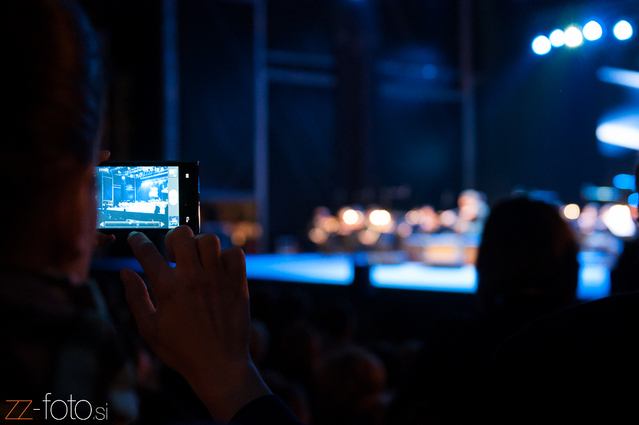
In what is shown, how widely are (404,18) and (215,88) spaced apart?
398 cm

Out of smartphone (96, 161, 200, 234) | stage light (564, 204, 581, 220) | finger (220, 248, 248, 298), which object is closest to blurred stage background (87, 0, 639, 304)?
stage light (564, 204, 581, 220)

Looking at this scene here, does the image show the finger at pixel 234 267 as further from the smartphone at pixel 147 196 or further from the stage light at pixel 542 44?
the stage light at pixel 542 44

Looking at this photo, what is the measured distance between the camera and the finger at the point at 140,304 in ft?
1.16

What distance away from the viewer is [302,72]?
8.20 meters

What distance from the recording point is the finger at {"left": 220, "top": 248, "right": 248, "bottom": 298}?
35cm

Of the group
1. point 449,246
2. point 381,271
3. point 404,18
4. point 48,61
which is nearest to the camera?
point 48,61

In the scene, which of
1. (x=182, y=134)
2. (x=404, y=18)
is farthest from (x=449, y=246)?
(x=404, y=18)

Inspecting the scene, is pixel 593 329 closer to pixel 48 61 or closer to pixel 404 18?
pixel 48 61

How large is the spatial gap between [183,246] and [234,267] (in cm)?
4

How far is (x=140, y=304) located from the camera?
355 mm

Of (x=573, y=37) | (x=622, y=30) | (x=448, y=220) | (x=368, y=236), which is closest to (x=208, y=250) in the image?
(x=622, y=30)

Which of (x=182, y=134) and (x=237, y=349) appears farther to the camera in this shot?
(x=182, y=134)

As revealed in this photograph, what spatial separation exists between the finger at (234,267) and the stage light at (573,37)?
4.36m

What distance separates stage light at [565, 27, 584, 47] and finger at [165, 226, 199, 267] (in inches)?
172
